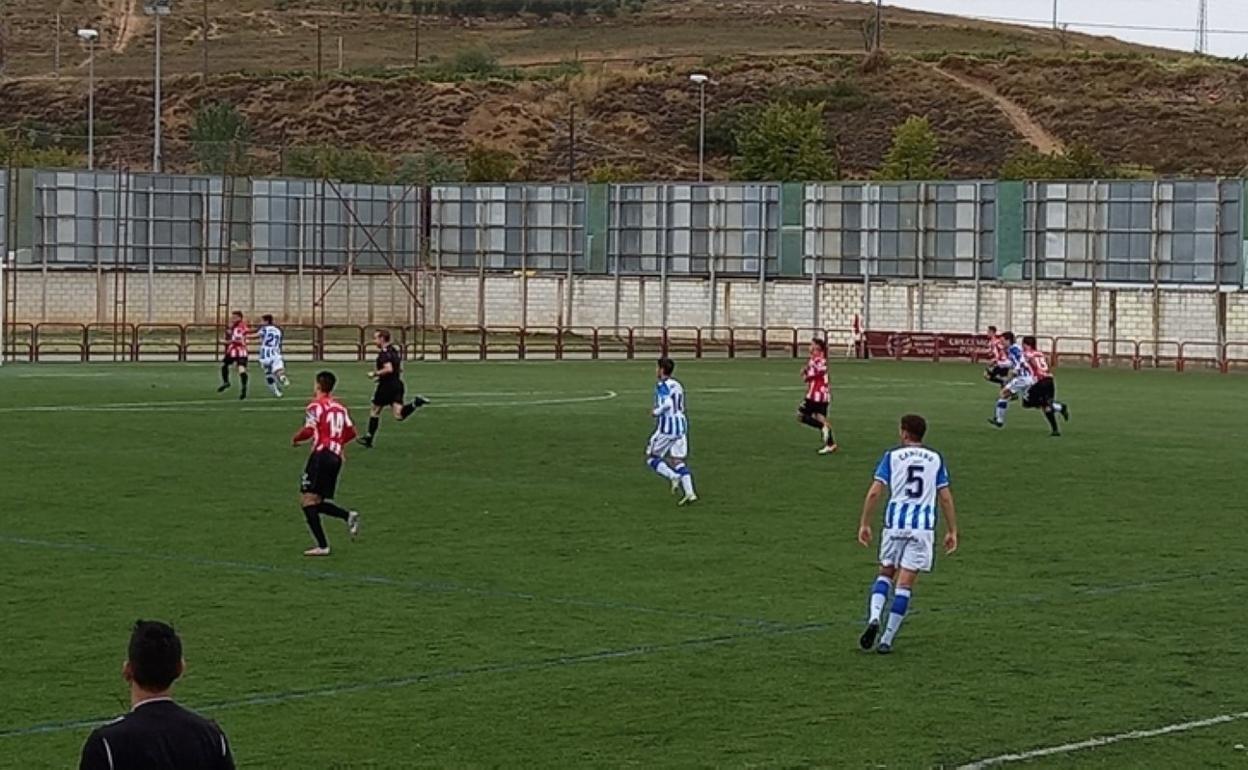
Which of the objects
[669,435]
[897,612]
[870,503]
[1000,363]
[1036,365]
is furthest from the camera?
[1000,363]

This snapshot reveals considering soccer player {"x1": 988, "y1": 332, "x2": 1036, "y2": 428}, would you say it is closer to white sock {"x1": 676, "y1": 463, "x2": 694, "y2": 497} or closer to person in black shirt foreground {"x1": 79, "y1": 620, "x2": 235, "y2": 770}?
white sock {"x1": 676, "y1": 463, "x2": 694, "y2": 497}

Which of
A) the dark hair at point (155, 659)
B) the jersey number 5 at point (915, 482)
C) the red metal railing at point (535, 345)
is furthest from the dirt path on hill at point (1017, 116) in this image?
the dark hair at point (155, 659)

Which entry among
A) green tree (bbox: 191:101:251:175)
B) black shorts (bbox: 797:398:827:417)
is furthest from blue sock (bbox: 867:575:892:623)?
green tree (bbox: 191:101:251:175)

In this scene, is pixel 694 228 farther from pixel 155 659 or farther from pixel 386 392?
pixel 155 659

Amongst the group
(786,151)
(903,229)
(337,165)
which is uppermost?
(786,151)

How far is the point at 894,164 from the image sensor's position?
99.8 m

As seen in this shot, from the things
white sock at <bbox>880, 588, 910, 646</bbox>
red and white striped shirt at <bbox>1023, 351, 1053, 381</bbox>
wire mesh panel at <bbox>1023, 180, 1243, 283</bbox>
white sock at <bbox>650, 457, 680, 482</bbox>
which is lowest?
white sock at <bbox>880, 588, 910, 646</bbox>

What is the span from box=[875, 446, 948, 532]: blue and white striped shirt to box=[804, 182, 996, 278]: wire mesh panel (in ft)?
184

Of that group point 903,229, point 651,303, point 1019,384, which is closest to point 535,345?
point 651,303

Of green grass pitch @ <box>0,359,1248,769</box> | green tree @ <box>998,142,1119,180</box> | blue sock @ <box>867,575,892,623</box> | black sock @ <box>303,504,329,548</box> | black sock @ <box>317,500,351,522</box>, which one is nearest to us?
green grass pitch @ <box>0,359,1248,769</box>

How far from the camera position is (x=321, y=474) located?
67.3 ft

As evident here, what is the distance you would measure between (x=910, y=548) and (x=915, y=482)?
17.4 inches

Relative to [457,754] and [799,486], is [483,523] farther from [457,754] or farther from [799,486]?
[457,754]

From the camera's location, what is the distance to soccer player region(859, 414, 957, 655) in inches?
602
